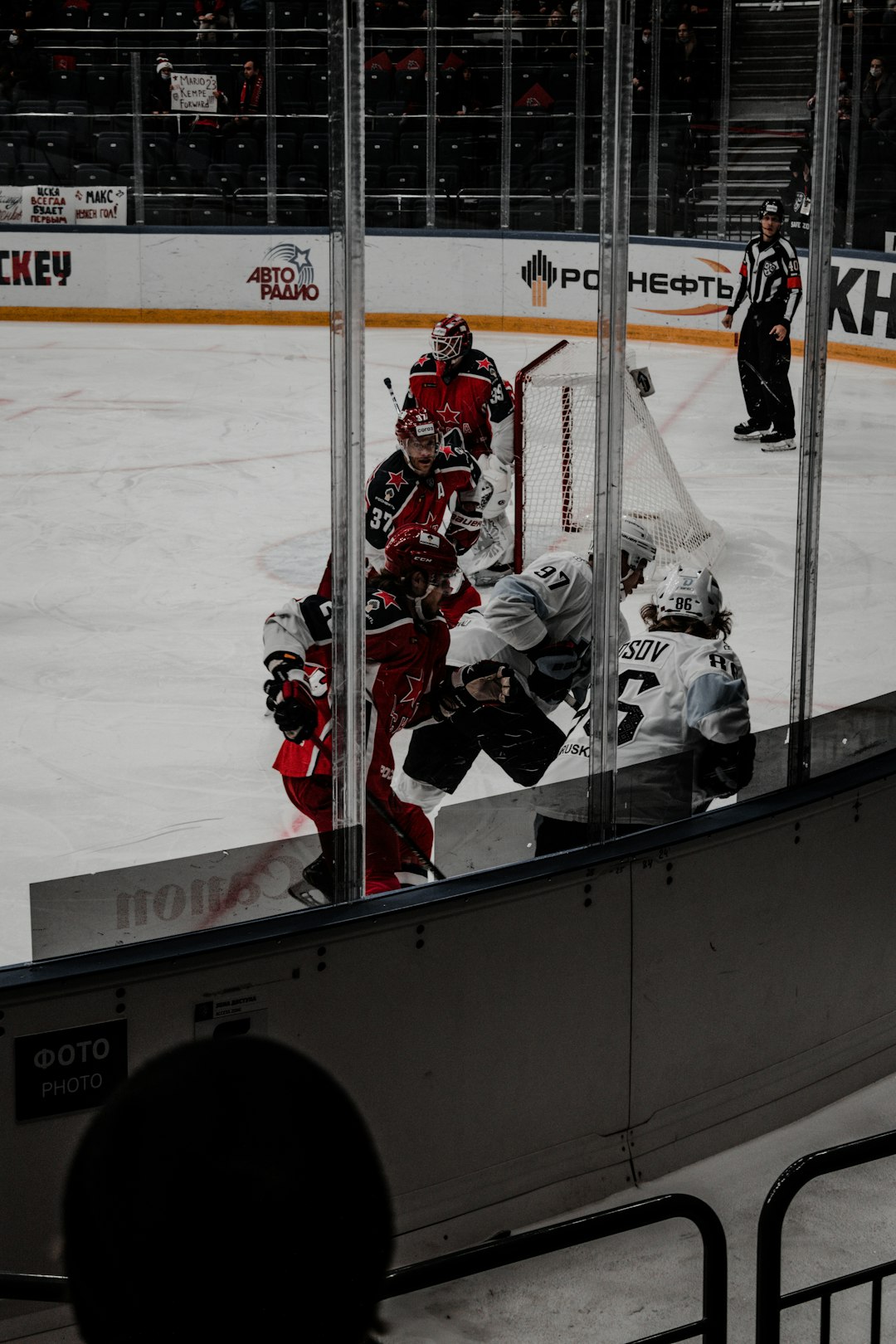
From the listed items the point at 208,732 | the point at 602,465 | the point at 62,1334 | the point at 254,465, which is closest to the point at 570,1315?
the point at 62,1334

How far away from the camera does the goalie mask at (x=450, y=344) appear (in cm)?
560

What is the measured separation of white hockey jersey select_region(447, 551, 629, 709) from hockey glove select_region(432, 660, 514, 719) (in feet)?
0.21

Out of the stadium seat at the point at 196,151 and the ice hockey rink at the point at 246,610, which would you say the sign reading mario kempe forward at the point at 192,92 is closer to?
the stadium seat at the point at 196,151

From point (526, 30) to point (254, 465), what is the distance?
2.80 m

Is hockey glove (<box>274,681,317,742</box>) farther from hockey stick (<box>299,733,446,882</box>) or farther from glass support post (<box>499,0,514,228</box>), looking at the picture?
glass support post (<box>499,0,514,228</box>)

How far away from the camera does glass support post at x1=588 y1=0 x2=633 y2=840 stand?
9.19ft

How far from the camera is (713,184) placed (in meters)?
9.94

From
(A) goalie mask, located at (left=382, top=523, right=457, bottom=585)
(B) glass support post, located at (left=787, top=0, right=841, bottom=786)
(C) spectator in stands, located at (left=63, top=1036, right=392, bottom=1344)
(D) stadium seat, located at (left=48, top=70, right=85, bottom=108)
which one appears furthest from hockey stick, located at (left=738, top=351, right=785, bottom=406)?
(D) stadium seat, located at (left=48, top=70, right=85, bottom=108)

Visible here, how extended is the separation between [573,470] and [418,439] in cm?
43

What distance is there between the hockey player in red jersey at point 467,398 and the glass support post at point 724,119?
3.07m

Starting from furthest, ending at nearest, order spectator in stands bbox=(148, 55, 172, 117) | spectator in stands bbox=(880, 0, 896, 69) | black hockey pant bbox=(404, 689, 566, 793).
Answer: spectator in stands bbox=(148, 55, 172, 117) < spectator in stands bbox=(880, 0, 896, 69) < black hockey pant bbox=(404, 689, 566, 793)

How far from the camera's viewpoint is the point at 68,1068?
96.4 inches

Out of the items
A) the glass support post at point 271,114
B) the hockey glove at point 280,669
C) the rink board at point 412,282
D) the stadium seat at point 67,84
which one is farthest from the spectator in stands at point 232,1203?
the stadium seat at point 67,84

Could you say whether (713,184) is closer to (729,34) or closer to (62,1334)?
(729,34)
